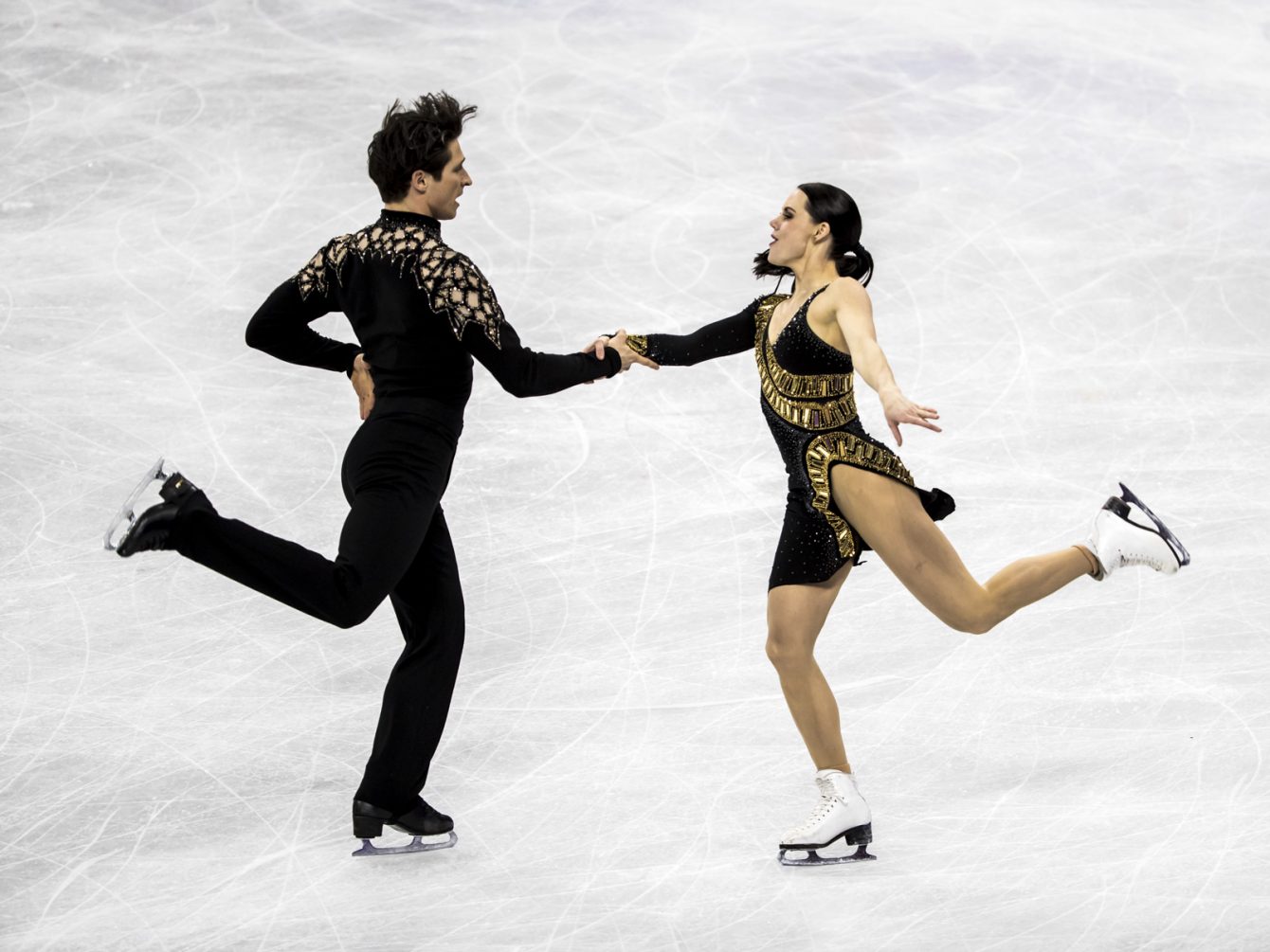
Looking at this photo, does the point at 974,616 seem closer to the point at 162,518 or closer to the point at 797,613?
the point at 797,613

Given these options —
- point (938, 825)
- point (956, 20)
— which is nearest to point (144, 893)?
point (938, 825)

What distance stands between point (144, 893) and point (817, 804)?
64.5 inches

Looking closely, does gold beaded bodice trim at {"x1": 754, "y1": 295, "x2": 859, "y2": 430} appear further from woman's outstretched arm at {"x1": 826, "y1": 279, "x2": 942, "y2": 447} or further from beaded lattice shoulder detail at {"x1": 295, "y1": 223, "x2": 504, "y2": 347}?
beaded lattice shoulder detail at {"x1": 295, "y1": 223, "x2": 504, "y2": 347}

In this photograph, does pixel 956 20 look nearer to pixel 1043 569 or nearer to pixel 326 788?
pixel 1043 569

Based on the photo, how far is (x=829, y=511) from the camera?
391cm

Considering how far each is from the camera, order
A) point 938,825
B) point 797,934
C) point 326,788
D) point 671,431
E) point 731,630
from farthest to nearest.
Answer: point 671,431 → point 731,630 → point 326,788 → point 938,825 → point 797,934

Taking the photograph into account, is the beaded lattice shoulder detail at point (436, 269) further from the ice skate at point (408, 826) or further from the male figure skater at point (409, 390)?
the ice skate at point (408, 826)

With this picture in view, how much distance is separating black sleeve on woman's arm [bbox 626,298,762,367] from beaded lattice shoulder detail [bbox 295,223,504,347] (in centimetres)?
60

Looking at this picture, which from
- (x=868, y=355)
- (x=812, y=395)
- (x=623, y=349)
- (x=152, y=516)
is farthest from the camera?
(x=623, y=349)

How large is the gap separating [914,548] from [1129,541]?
78 cm

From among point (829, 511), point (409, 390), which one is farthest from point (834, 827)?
point (409, 390)

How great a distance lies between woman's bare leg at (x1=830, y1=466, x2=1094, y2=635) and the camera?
12.7 ft

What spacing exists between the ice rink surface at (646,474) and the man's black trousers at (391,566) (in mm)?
314

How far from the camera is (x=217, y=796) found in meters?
4.19
